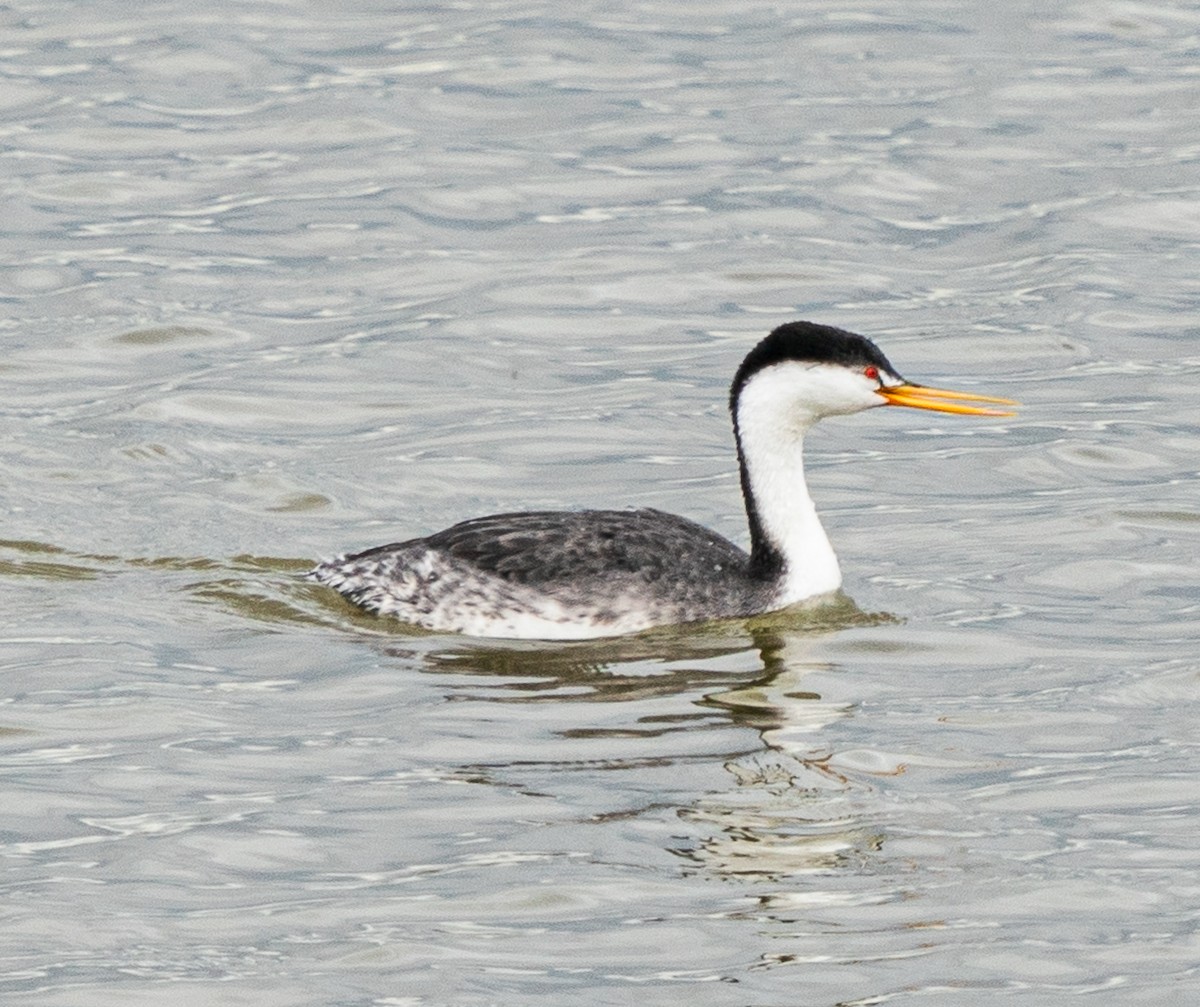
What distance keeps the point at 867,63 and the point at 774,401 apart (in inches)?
413

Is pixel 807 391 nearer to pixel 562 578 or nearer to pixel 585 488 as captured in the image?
pixel 562 578

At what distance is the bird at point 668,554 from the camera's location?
1136cm

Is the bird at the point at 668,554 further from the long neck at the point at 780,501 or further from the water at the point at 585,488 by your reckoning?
the water at the point at 585,488

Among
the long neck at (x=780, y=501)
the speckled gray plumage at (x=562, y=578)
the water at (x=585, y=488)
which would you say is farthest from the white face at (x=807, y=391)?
the water at (x=585, y=488)

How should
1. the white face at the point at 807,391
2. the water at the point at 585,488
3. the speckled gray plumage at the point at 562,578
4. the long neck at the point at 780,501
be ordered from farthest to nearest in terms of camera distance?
the long neck at the point at 780,501, the white face at the point at 807,391, the speckled gray plumage at the point at 562,578, the water at the point at 585,488

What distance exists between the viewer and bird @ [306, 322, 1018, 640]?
11.4 m

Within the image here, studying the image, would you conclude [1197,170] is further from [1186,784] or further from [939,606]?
[1186,784]

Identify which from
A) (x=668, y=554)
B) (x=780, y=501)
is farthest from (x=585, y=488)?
(x=668, y=554)

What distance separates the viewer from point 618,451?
14383 millimetres

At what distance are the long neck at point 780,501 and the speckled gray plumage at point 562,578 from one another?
0.13 metres

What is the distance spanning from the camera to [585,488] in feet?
45.4

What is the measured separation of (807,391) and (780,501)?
1.76ft

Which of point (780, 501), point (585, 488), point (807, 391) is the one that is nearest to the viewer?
point (807, 391)

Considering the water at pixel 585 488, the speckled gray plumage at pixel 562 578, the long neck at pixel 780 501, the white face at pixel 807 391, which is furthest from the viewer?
the long neck at pixel 780 501
